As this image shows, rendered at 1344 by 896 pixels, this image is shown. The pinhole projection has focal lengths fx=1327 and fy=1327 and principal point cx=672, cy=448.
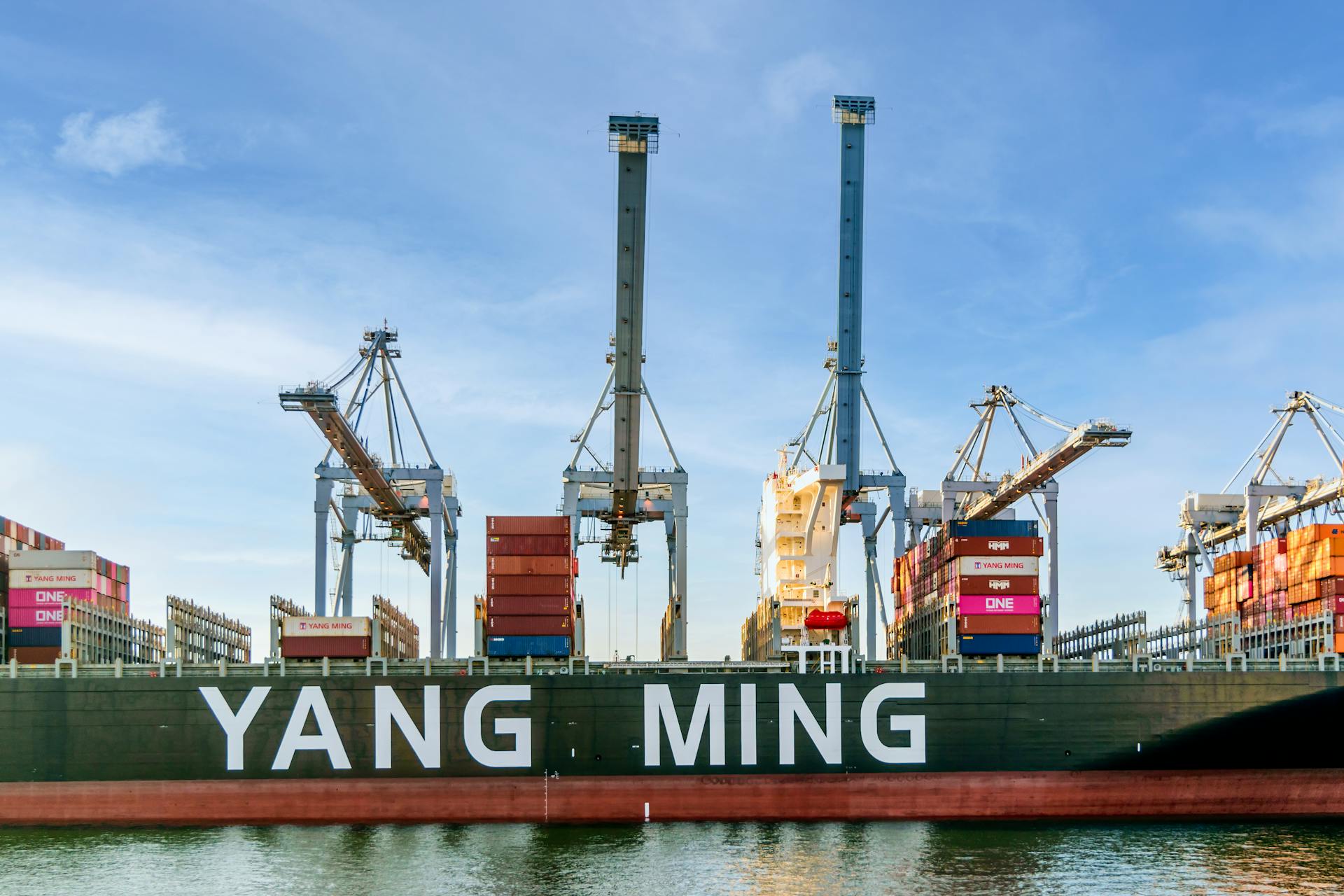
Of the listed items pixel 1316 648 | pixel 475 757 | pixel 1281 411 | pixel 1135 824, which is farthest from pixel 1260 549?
pixel 475 757

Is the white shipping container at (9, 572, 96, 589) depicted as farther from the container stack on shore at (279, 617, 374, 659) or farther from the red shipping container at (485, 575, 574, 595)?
the red shipping container at (485, 575, 574, 595)

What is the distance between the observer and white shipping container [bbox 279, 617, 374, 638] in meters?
42.4

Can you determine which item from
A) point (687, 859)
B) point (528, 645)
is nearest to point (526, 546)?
point (528, 645)

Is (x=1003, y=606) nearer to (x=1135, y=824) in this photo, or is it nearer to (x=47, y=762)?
(x=1135, y=824)

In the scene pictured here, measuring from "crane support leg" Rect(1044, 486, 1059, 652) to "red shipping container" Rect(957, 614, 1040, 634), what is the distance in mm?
16451

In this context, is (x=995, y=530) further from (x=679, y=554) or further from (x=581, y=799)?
(x=581, y=799)

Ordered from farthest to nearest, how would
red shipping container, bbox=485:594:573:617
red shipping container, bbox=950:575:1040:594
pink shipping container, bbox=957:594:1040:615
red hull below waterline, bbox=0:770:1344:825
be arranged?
red shipping container, bbox=950:575:1040:594, pink shipping container, bbox=957:594:1040:615, red shipping container, bbox=485:594:573:617, red hull below waterline, bbox=0:770:1344:825

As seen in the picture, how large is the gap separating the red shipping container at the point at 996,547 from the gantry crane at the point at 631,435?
1105 cm

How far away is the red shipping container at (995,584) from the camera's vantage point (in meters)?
44.1

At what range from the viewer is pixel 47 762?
4003 cm

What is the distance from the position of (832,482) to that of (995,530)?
19.8ft

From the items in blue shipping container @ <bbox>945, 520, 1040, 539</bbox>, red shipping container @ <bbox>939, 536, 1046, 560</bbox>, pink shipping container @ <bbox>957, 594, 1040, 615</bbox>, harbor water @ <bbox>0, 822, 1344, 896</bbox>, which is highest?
blue shipping container @ <bbox>945, 520, 1040, 539</bbox>

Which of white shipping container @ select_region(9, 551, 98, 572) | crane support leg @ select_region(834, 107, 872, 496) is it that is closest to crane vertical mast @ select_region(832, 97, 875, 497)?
crane support leg @ select_region(834, 107, 872, 496)

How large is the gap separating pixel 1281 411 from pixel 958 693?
1214 inches
